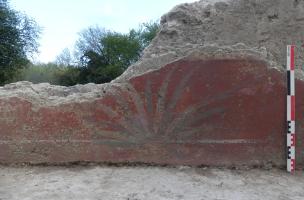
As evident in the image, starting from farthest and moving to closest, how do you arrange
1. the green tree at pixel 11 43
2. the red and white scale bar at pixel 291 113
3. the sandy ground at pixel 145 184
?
1. the green tree at pixel 11 43
2. the red and white scale bar at pixel 291 113
3. the sandy ground at pixel 145 184

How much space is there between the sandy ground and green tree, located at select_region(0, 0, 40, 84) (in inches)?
741

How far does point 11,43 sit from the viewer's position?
23.0 metres

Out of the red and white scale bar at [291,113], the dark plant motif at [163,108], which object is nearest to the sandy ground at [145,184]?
the red and white scale bar at [291,113]

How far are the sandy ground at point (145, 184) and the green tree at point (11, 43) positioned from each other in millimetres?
18823

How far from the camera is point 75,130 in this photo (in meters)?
4.37

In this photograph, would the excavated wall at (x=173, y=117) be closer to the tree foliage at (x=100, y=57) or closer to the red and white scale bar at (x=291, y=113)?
the red and white scale bar at (x=291, y=113)

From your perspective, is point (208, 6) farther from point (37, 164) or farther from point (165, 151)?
point (37, 164)

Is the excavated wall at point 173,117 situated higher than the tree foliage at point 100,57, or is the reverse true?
the tree foliage at point 100,57

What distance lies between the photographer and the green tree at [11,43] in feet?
73.2

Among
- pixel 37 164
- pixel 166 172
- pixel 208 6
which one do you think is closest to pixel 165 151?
pixel 166 172

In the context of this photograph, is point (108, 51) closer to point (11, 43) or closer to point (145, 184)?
point (11, 43)

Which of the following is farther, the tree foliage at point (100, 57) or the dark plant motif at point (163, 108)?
the tree foliage at point (100, 57)

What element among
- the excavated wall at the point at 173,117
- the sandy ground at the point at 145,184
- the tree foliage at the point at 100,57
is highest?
the tree foliage at the point at 100,57

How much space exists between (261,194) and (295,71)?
1375 millimetres
